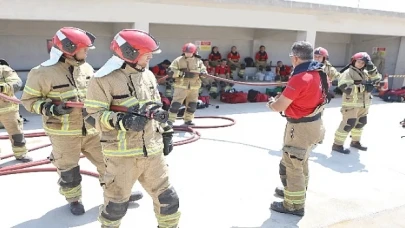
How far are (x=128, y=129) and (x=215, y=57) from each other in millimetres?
9942

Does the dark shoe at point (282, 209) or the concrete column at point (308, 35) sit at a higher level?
the concrete column at point (308, 35)

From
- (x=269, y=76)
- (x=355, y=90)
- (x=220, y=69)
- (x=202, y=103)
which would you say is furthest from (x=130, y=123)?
(x=269, y=76)

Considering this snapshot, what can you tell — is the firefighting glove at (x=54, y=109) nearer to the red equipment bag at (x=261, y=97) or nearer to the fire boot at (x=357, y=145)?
the fire boot at (x=357, y=145)

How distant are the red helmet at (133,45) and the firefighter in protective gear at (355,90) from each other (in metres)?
4.10

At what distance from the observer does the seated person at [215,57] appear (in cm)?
1226

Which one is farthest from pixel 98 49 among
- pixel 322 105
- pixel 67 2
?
pixel 322 105

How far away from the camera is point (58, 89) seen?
3486mm

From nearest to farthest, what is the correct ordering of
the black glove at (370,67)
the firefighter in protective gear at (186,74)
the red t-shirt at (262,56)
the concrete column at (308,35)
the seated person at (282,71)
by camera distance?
the black glove at (370,67) → the firefighter in protective gear at (186,74) → the concrete column at (308,35) → the seated person at (282,71) → the red t-shirt at (262,56)

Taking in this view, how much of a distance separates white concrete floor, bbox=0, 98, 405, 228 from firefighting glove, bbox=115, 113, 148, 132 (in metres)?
1.33

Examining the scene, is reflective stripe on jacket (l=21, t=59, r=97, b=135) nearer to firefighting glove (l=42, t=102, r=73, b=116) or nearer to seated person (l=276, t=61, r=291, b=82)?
firefighting glove (l=42, t=102, r=73, b=116)

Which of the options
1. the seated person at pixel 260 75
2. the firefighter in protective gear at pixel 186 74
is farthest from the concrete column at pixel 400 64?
the firefighter in protective gear at pixel 186 74

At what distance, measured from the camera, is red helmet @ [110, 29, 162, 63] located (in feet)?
8.77

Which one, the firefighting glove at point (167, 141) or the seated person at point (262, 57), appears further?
the seated person at point (262, 57)

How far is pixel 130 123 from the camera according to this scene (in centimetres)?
258
